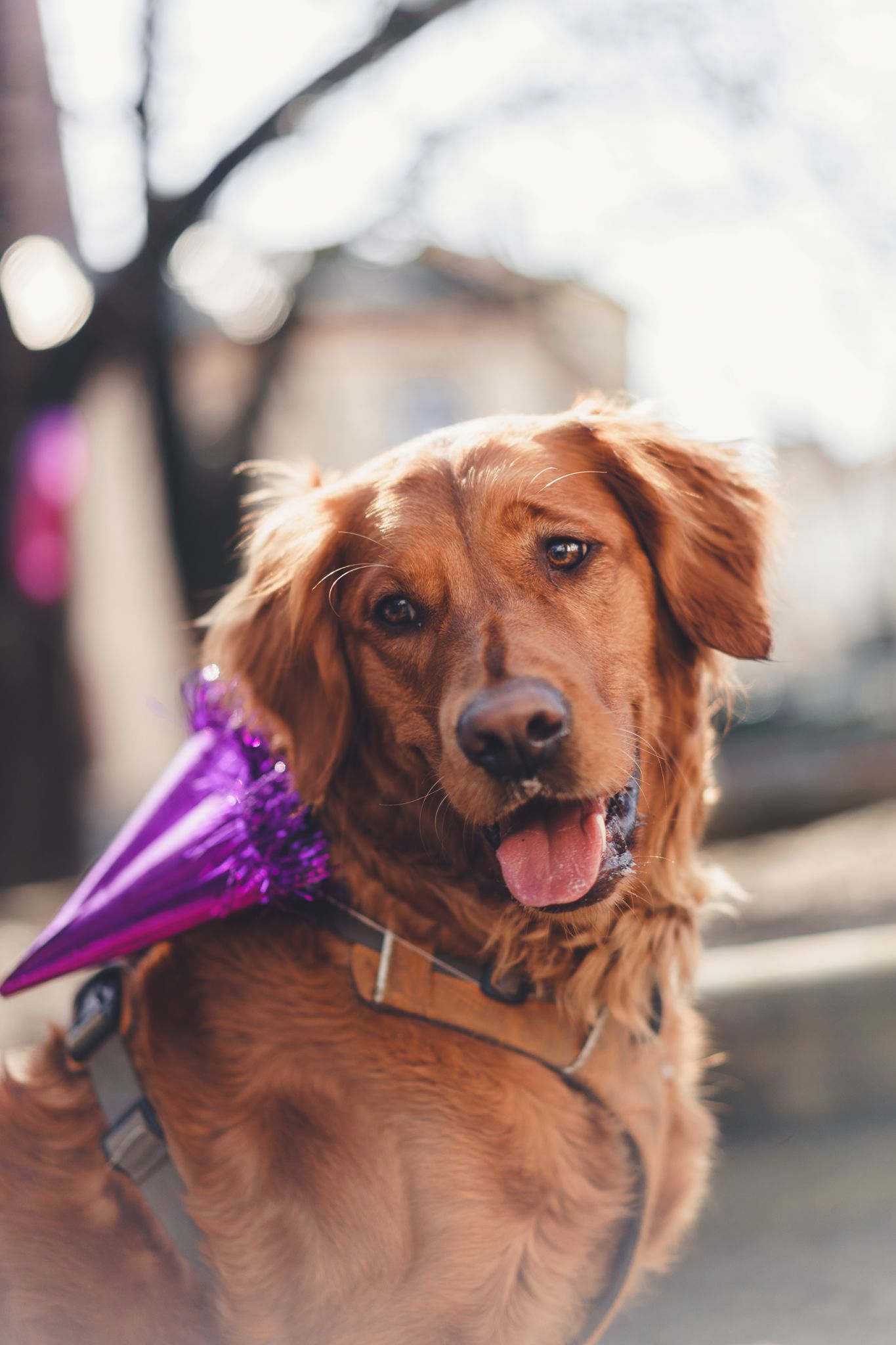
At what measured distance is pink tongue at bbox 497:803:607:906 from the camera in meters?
1.87

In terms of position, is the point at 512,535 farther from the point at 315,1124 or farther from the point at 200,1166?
the point at 200,1166

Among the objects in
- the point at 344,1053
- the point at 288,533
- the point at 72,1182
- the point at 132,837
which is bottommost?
the point at 72,1182

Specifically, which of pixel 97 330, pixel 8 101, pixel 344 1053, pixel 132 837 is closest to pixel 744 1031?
pixel 344 1053

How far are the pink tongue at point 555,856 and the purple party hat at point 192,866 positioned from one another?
15.8 inches

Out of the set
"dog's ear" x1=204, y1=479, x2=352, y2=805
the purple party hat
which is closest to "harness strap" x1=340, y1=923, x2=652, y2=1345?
the purple party hat

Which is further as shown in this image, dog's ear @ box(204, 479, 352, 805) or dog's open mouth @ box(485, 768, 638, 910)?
dog's ear @ box(204, 479, 352, 805)

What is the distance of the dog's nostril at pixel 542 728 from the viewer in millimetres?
1762

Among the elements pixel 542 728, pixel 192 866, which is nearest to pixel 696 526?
pixel 542 728

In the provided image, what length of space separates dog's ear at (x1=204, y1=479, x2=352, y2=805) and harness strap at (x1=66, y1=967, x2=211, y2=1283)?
22.1 inches

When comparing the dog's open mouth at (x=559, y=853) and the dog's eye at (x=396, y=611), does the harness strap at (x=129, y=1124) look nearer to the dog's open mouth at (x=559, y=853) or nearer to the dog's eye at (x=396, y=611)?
the dog's open mouth at (x=559, y=853)

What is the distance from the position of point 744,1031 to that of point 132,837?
6.93ft

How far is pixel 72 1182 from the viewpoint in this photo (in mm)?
1939

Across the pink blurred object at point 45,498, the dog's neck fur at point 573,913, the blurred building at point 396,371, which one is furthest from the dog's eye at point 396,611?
the blurred building at point 396,371

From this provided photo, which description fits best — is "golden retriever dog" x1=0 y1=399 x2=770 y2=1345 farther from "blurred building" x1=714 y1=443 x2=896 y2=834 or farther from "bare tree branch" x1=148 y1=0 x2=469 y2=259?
"bare tree branch" x1=148 y1=0 x2=469 y2=259
